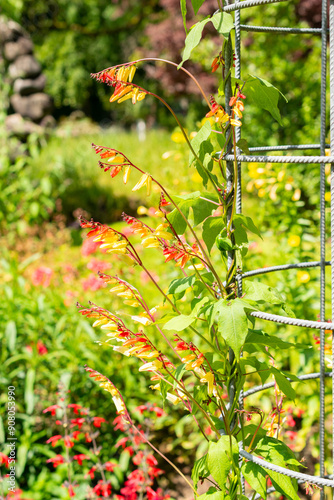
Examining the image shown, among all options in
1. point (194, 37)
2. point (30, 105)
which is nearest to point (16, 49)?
point (30, 105)

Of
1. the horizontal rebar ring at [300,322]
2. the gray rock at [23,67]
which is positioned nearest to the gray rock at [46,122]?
the gray rock at [23,67]

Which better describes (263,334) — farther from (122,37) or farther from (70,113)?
(70,113)

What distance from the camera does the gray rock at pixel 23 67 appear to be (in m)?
5.78

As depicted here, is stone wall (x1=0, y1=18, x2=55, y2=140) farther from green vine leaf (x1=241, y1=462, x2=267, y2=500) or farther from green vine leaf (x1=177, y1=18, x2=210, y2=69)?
green vine leaf (x1=241, y1=462, x2=267, y2=500)

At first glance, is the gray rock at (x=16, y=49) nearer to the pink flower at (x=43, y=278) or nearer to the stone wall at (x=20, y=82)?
the stone wall at (x=20, y=82)

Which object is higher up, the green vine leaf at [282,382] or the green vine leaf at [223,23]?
the green vine leaf at [223,23]

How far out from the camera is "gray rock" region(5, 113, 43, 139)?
18.6 ft

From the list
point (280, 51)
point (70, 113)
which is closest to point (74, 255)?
point (280, 51)

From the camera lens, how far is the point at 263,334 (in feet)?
3.14

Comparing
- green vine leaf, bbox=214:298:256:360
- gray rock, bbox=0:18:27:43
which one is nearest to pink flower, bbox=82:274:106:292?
green vine leaf, bbox=214:298:256:360

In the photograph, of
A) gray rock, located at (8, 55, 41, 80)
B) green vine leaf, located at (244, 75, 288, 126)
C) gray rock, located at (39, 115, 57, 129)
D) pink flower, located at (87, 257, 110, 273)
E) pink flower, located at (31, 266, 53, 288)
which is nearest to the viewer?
green vine leaf, located at (244, 75, 288, 126)

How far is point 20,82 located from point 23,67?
19 cm

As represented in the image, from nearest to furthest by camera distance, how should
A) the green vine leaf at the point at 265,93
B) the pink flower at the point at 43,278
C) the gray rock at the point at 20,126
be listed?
the green vine leaf at the point at 265,93 < the pink flower at the point at 43,278 < the gray rock at the point at 20,126

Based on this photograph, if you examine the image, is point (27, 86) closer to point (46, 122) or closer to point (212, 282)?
point (46, 122)
